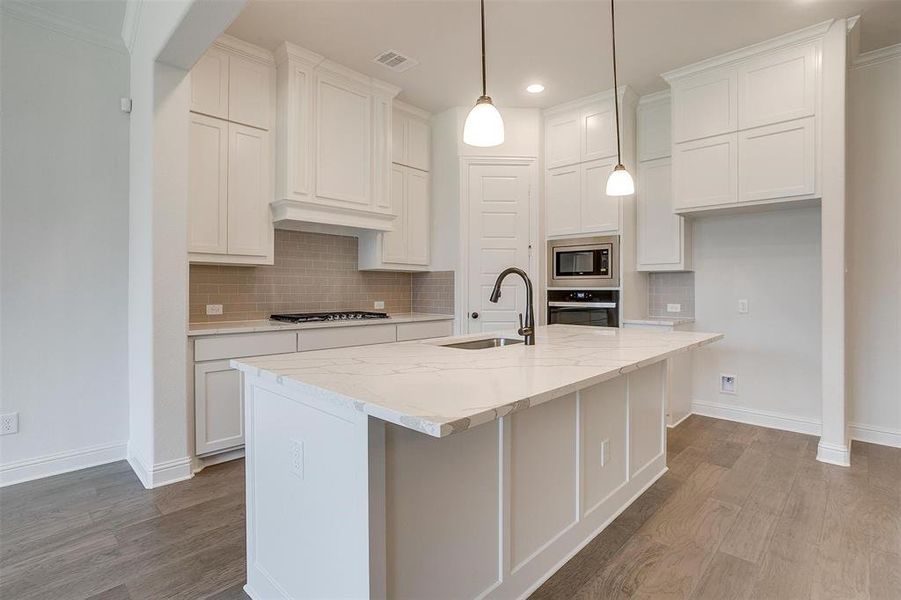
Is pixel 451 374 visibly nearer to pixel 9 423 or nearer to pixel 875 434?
pixel 9 423

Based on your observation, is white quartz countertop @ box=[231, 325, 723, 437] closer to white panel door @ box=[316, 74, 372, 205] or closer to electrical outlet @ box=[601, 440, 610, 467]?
electrical outlet @ box=[601, 440, 610, 467]

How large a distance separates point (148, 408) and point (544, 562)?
7.63 feet

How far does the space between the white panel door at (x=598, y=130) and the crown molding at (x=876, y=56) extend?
1660mm

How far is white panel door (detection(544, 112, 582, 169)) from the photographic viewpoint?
415 centimetres

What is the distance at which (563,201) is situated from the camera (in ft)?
13.9

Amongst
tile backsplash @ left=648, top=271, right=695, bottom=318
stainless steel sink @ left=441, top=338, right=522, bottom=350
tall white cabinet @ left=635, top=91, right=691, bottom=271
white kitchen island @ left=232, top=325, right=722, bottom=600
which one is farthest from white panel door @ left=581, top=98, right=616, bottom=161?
white kitchen island @ left=232, top=325, right=722, bottom=600

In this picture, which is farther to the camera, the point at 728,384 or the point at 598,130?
the point at 598,130

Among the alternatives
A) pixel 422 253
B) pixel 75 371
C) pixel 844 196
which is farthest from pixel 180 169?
pixel 844 196

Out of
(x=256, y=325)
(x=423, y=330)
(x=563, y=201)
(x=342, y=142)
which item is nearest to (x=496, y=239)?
(x=563, y=201)

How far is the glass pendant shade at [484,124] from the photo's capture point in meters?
1.92

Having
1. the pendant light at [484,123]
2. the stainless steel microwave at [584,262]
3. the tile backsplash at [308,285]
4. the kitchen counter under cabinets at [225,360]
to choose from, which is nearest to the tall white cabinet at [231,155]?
the tile backsplash at [308,285]

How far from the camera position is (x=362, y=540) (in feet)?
3.90

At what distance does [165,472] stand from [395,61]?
125 inches

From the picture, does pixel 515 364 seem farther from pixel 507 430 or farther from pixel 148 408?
pixel 148 408
